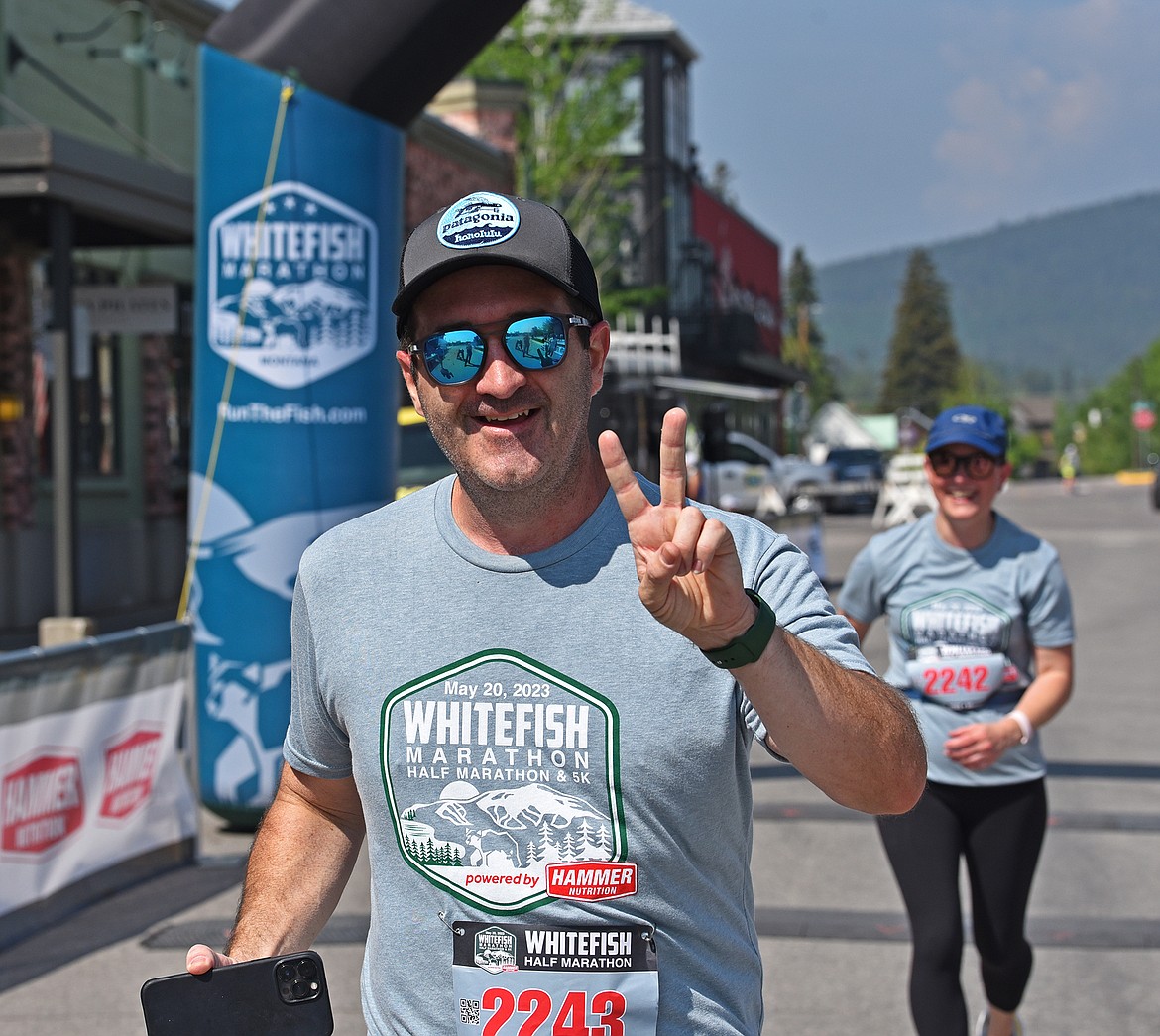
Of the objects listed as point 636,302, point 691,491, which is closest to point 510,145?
point 691,491

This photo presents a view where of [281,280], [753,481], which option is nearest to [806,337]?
[753,481]

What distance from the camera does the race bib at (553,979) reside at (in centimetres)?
229

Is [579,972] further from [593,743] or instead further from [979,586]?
[979,586]

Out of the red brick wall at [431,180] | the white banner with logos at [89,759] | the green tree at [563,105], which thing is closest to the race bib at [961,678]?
the white banner with logos at [89,759]

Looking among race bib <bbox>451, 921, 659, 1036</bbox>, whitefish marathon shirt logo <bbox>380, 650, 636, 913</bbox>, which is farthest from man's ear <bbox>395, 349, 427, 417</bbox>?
race bib <bbox>451, 921, 659, 1036</bbox>

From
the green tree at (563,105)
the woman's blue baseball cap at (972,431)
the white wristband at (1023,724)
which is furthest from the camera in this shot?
the green tree at (563,105)

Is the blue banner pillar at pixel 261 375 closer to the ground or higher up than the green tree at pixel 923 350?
closer to the ground

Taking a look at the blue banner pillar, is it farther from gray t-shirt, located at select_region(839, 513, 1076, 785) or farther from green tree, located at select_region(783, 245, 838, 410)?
green tree, located at select_region(783, 245, 838, 410)

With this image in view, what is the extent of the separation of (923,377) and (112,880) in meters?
150

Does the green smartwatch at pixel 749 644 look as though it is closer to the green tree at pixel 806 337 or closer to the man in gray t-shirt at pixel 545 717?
the man in gray t-shirt at pixel 545 717

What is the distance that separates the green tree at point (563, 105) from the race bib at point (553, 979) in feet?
89.1

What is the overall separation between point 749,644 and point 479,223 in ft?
2.46

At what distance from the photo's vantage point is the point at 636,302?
125 ft

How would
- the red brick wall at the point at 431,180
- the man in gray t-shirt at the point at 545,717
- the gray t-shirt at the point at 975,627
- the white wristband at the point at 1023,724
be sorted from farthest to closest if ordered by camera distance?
the red brick wall at the point at 431,180 → the gray t-shirt at the point at 975,627 → the white wristband at the point at 1023,724 → the man in gray t-shirt at the point at 545,717
